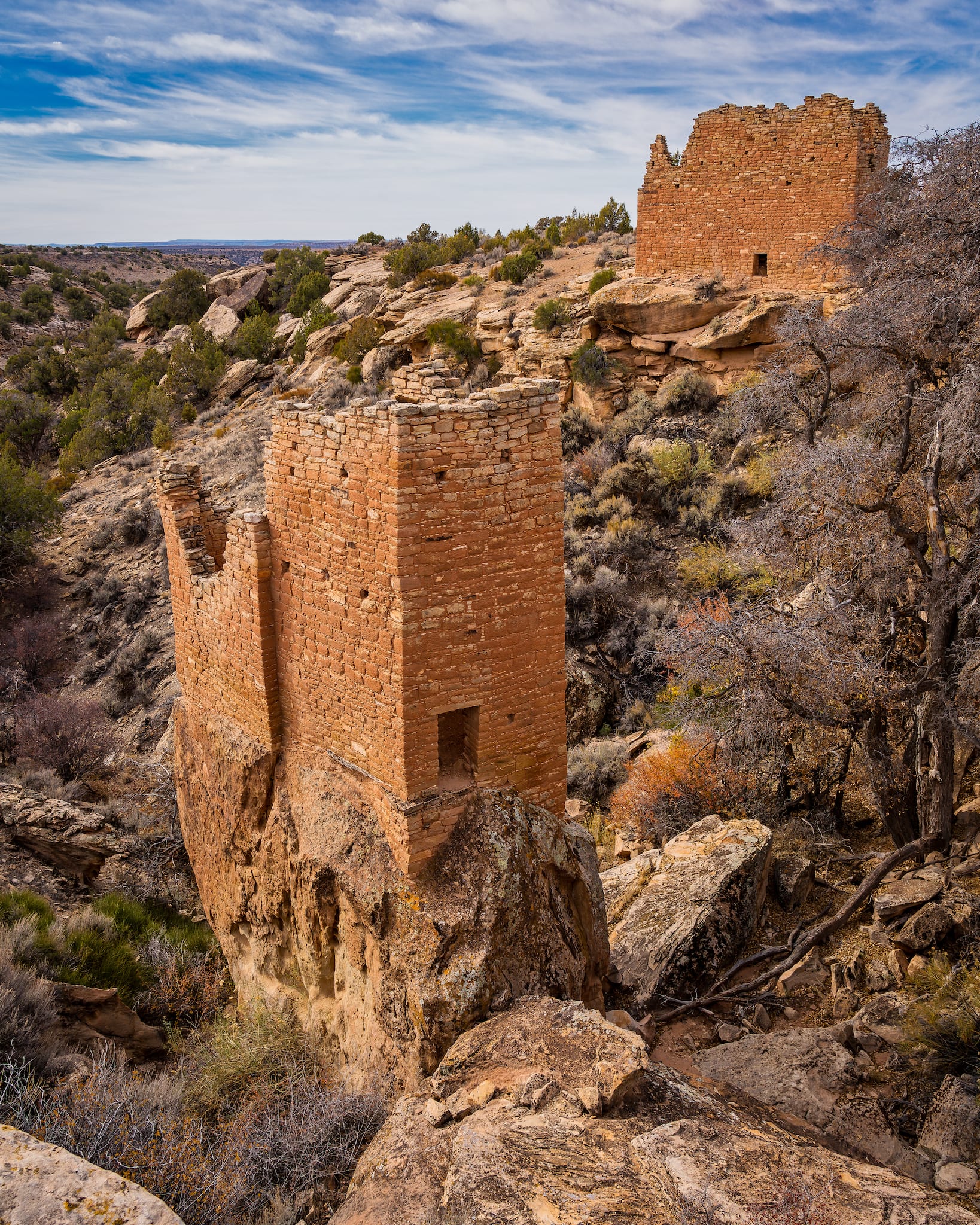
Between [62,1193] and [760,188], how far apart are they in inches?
833

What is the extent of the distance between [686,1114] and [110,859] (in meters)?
7.93

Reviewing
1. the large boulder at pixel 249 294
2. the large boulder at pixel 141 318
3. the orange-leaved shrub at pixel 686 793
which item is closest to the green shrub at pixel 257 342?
the large boulder at pixel 249 294

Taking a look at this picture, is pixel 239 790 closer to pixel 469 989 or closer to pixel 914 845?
pixel 469 989

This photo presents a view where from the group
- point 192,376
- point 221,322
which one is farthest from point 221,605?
point 221,322

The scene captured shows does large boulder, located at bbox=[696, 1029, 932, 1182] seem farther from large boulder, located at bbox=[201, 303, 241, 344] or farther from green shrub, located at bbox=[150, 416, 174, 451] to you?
large boulder, located at bbox=[201, 303, 241, 344]

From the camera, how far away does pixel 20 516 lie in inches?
874

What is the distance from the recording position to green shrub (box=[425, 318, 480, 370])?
23.8m

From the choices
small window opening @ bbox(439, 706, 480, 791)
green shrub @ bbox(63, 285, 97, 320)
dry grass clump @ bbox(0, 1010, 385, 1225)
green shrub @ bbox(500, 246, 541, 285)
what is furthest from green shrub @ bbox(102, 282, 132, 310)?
dry grass clump @ bbox(0, 1010, 385, 1225)

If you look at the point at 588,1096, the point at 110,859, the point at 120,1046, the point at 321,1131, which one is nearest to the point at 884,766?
the point at 588,1096

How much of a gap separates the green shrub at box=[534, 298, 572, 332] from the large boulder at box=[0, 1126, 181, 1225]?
71.4 ft

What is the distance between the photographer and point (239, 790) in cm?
710

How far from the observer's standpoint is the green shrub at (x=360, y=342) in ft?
→ 86.2

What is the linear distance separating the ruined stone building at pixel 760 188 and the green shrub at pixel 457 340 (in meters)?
5.45

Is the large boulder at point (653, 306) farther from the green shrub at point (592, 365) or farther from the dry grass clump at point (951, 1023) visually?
the dry grass clump at point (951, 1023)
